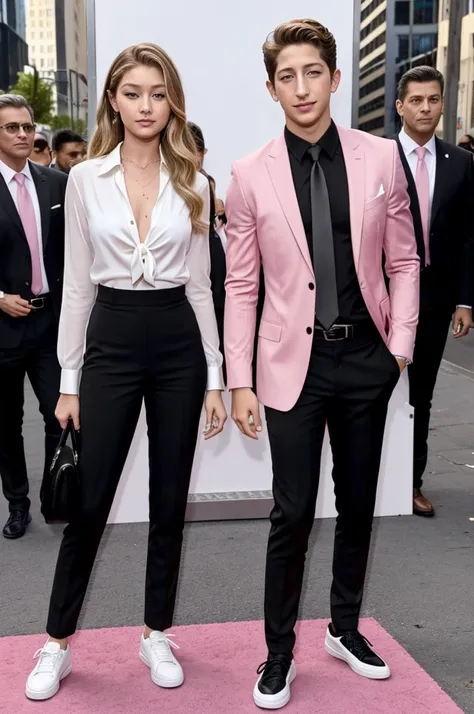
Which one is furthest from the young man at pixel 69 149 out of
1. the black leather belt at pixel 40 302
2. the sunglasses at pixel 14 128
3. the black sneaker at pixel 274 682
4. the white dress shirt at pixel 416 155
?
the black sneaker at pixel 274 682

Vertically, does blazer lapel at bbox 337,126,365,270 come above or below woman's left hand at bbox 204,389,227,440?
above

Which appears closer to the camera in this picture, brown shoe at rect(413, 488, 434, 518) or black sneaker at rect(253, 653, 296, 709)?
black sneaker at rect(253, 653, 296, 709)

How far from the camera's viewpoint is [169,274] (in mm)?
3178

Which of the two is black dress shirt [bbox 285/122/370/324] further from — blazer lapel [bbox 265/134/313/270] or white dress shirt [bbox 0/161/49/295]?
white dress shirt [bbox 0/161/49/295]

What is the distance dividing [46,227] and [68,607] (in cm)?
237

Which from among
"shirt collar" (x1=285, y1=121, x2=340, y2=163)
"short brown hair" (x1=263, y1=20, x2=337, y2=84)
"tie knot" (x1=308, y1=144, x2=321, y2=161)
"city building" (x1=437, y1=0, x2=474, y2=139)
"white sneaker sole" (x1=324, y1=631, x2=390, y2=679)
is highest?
"city building" (x1=437, y1=0, x2=474, y2=139)

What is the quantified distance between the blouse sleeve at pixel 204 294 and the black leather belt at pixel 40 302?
75.9 inches

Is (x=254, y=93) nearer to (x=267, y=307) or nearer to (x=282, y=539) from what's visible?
(x=267, y=307)

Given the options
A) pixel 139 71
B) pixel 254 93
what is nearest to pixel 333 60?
pixel 139 71

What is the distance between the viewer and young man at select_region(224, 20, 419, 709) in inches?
122

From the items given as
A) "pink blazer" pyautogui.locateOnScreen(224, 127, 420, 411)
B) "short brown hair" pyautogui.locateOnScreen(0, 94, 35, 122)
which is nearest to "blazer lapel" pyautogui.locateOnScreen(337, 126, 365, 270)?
"pink blazer" pyautogui.locateOnScreen(224, 127, 420, 411)

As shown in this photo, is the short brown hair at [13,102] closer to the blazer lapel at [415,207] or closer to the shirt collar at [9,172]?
the shirt collar at [9,172]

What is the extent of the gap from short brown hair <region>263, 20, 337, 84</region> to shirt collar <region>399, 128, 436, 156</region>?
2034mm

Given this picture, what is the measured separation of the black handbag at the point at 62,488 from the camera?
10.4 feet
